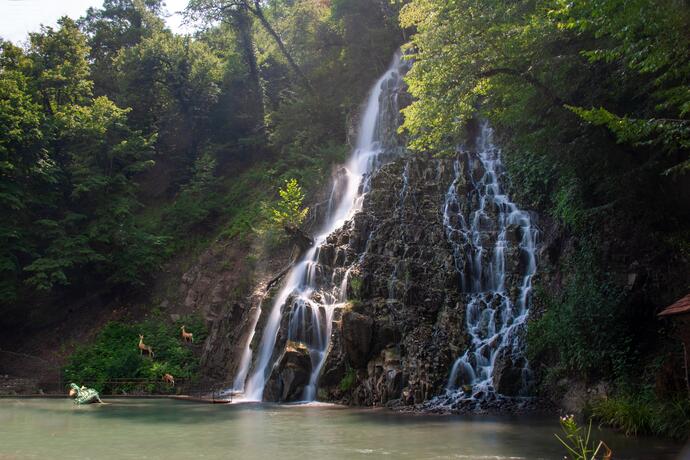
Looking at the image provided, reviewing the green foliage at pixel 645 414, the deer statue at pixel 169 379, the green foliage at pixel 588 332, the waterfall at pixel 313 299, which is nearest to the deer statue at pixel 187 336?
the deer statue at pixel 169 379

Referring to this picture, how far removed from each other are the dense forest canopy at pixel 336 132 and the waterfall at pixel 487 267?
67cm

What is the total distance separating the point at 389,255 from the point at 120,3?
121 ft

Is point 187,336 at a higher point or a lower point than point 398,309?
lower

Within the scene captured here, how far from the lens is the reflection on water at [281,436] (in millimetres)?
9508

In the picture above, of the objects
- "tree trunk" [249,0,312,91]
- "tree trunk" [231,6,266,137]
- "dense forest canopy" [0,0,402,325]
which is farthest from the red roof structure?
"tree trunk" [231,6,266,137]

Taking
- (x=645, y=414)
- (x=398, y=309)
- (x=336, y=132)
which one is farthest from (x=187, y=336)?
(x=645, y=414)

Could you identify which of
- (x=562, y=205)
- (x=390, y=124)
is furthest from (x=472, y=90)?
(x=390, y=124)

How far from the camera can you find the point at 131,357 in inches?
900

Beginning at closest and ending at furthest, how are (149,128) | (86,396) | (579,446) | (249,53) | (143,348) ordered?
1. (579,446)
2. (86,396)
3. (143,348)
4. (149,128)
5. (249,53)

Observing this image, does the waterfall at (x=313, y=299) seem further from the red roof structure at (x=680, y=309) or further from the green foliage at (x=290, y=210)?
the red roof structure at (x=680, y=309)

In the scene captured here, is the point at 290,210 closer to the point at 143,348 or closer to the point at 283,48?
the point at 143,348

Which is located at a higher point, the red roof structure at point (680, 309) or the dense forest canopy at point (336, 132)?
the dense forest canopy at point (336, 132)

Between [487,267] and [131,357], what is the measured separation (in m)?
14.2

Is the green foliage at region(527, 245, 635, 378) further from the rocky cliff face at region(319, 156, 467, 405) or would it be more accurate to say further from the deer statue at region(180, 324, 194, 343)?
the deer statue at region(180, 324, 194, 343)
